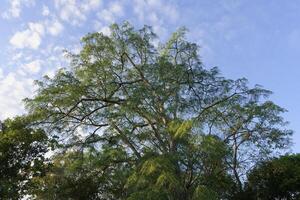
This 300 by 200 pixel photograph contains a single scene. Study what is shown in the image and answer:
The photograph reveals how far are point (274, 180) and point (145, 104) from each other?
6.41 meters

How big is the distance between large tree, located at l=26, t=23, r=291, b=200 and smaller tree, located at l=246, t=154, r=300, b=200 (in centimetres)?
66

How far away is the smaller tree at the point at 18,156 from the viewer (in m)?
14.5

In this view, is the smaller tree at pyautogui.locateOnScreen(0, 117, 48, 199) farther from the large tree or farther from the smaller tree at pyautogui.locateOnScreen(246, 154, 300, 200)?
the smaller tree at pyautogui.locateOnScreen(246, 154, 300, 200)

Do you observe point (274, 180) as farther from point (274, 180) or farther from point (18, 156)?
point (18, 156)

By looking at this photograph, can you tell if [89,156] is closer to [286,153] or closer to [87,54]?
[87,54]

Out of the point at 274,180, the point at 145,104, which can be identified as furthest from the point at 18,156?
the point at 274,180

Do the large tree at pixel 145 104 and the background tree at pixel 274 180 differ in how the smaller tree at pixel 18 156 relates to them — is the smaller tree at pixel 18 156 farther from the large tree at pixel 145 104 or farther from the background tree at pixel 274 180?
the background tree at pixel 274 180

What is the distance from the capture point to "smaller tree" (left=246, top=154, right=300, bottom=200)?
717 inches

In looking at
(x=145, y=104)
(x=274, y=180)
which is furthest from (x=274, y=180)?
(x=145, y=104)

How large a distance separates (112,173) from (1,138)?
532 centimetres

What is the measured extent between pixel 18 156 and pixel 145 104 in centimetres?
510

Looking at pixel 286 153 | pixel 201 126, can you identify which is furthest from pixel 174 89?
pixel 286 153

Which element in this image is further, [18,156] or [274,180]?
[274,180]

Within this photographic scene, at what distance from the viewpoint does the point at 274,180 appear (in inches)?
725
